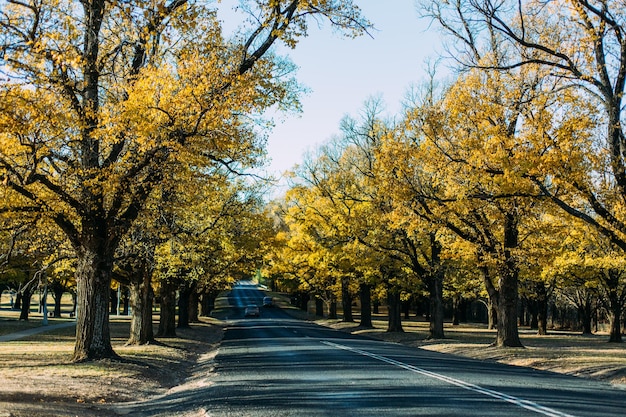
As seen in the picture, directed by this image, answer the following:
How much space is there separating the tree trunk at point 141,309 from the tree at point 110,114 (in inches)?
333

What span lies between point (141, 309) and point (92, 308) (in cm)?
929

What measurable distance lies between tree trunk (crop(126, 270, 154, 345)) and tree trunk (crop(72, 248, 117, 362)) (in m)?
8.71

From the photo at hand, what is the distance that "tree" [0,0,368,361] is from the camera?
13.0 m

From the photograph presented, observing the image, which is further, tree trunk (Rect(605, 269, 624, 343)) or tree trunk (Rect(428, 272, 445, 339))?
tree trunk (Rect(605, 269, 624, 343))

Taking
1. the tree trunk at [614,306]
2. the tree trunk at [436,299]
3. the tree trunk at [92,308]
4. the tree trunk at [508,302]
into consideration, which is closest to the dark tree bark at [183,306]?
the tree trunk at [436,299]

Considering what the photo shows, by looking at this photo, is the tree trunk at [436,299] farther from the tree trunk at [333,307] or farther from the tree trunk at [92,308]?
the tree trunk at [333,307]

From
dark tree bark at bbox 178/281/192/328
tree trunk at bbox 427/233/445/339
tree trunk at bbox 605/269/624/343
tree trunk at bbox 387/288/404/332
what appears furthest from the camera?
dark tree bark at bbox 178/281/192/328

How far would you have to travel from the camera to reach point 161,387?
15.0 metres

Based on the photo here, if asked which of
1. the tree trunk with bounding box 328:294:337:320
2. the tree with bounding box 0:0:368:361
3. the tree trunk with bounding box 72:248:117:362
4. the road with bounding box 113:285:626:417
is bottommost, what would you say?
the tree trunk with bounding box 328:294:337:320

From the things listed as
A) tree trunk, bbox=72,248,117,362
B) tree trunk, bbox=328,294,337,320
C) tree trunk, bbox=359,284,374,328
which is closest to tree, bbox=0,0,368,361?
tree trunk, bbox=72,248,117,362

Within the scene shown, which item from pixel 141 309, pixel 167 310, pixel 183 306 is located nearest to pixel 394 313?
pixel 183 306

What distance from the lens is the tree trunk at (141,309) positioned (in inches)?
1031

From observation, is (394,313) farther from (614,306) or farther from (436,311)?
(614,306)

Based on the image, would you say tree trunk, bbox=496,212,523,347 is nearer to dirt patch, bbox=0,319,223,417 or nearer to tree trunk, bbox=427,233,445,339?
tree trunk, bbox=427,233,445,339
